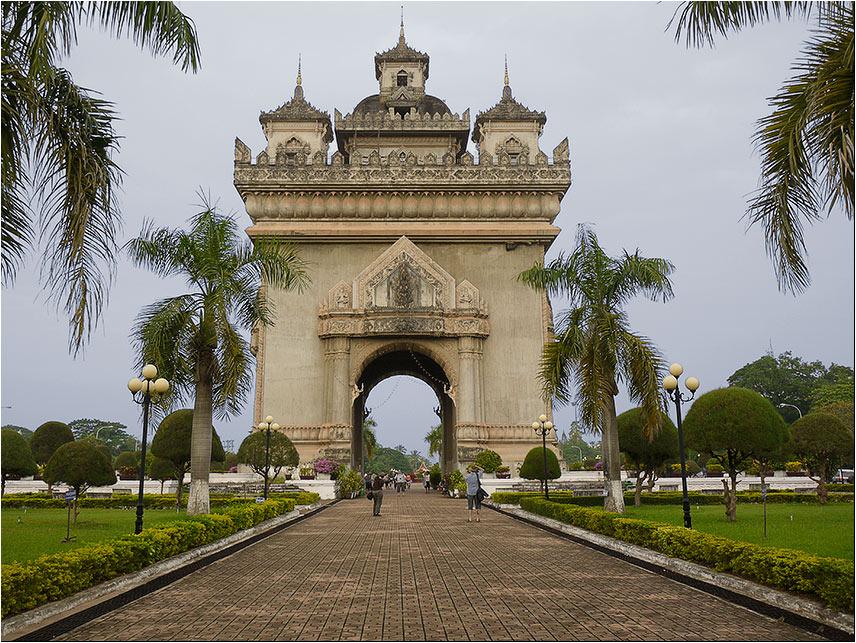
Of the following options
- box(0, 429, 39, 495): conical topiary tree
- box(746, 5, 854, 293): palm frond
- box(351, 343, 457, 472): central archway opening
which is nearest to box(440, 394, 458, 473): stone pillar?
box(351, 343, 457, 472): central archway opening

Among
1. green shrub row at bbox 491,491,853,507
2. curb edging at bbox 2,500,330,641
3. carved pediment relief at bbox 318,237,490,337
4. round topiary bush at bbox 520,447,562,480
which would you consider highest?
carved pediment relief at bbox 318,237,490,337

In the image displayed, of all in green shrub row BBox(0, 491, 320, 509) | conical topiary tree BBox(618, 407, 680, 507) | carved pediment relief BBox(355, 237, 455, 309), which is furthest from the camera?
carved pediment relief BBox(355, 237, 455, 309)

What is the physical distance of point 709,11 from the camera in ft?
25.0

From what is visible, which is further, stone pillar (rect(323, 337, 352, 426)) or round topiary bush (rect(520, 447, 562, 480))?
stone pillar (rect(323, 337, 352, 426))

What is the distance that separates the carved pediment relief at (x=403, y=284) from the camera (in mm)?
33312

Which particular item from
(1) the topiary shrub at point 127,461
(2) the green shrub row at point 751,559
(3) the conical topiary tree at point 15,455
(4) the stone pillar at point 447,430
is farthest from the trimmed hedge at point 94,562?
(1) the topiary shrub at point 127,461

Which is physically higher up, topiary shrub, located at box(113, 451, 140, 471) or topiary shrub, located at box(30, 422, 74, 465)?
topiary shrub, located at box(30, 422, 74, 465)

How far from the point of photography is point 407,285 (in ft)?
109

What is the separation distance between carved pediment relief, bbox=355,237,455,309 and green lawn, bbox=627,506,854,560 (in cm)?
1522

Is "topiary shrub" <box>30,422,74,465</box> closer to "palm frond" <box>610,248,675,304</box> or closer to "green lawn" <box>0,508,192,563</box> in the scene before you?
"green lawn" <box>0,508,192,563</box>

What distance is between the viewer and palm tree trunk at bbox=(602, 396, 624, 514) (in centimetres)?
1631

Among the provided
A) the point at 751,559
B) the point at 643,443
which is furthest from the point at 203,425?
the point at 643,443

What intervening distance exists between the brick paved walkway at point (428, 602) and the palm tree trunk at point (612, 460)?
16.4ft

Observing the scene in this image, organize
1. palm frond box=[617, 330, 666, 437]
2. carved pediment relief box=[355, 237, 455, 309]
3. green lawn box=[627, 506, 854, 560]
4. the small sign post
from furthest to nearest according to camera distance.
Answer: carved pediment relief box=[355, 237, 455, 309], palm frond box=[617, 330, 666, 437], the small sign post, green lawn box=[627, 506, 854, 560]
